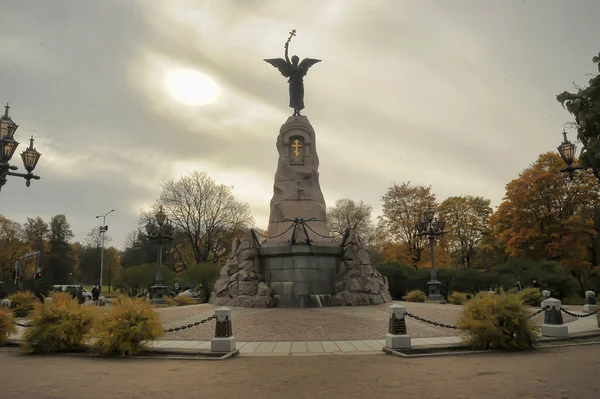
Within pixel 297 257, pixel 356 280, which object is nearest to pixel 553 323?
pixel 356 280

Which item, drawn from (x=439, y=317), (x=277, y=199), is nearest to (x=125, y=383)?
(x=439, y=317)

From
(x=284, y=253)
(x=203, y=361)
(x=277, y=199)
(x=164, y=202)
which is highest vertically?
(x=164, y=202)

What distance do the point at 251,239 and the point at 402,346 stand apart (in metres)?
13.1

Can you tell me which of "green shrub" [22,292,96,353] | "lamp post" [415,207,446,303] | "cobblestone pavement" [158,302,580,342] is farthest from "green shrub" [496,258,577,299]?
"green shrub" [22,292,96,353]

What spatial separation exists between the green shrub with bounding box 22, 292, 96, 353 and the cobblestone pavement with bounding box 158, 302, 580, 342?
2.71 m

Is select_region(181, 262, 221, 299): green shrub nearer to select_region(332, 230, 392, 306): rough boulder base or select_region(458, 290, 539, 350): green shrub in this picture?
select_region(332, 230, 392, 306): rough boulder base

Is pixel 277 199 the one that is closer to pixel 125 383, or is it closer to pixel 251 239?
pixel 251 239

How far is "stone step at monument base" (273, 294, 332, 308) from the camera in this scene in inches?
798

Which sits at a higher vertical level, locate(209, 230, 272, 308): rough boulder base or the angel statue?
the angel statue

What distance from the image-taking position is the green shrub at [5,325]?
12.2 meters

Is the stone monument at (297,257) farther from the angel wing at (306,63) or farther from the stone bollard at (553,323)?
the stone bollard at (553,323)

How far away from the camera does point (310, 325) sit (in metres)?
14.7

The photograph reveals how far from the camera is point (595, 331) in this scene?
13.2m

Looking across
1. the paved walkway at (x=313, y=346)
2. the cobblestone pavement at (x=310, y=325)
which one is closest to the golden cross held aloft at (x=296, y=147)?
the cobblestone pavement at (x=310, y=325)
